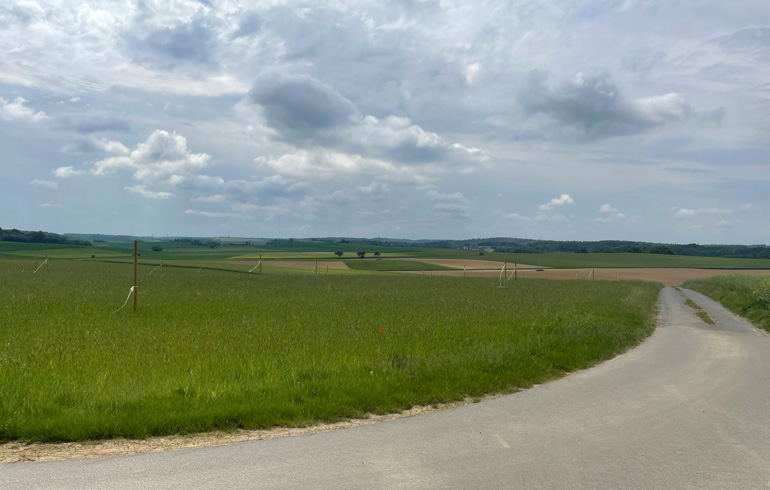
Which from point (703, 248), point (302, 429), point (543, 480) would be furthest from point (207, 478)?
point (703, 248)

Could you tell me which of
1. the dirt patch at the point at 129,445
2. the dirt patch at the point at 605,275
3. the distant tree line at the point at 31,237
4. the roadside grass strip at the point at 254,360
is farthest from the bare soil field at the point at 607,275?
the distant tree line at the point at 31,237

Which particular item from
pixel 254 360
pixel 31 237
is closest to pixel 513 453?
pixel 254 360

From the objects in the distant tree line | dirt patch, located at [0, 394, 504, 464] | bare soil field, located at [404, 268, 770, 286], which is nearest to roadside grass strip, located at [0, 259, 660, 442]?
dirt patch, located at [0, 394, 504, 464]

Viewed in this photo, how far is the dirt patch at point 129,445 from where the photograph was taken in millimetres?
6453

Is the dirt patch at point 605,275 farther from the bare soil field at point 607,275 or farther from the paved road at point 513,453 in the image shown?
the paved road at point 513,453

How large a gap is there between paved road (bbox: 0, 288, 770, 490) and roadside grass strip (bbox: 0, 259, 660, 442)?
1058mm

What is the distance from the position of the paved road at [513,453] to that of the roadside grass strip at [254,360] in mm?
1058

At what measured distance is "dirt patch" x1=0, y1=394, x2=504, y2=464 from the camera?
645 cm

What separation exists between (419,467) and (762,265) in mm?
145883

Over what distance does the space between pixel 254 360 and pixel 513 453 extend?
6.23 meters

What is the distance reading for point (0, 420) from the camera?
7207 mm

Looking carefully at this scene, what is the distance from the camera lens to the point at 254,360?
11133 mm

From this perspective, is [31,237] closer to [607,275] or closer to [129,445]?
[607,275]

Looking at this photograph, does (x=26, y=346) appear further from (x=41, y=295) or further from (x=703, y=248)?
(x=703, y=248)
